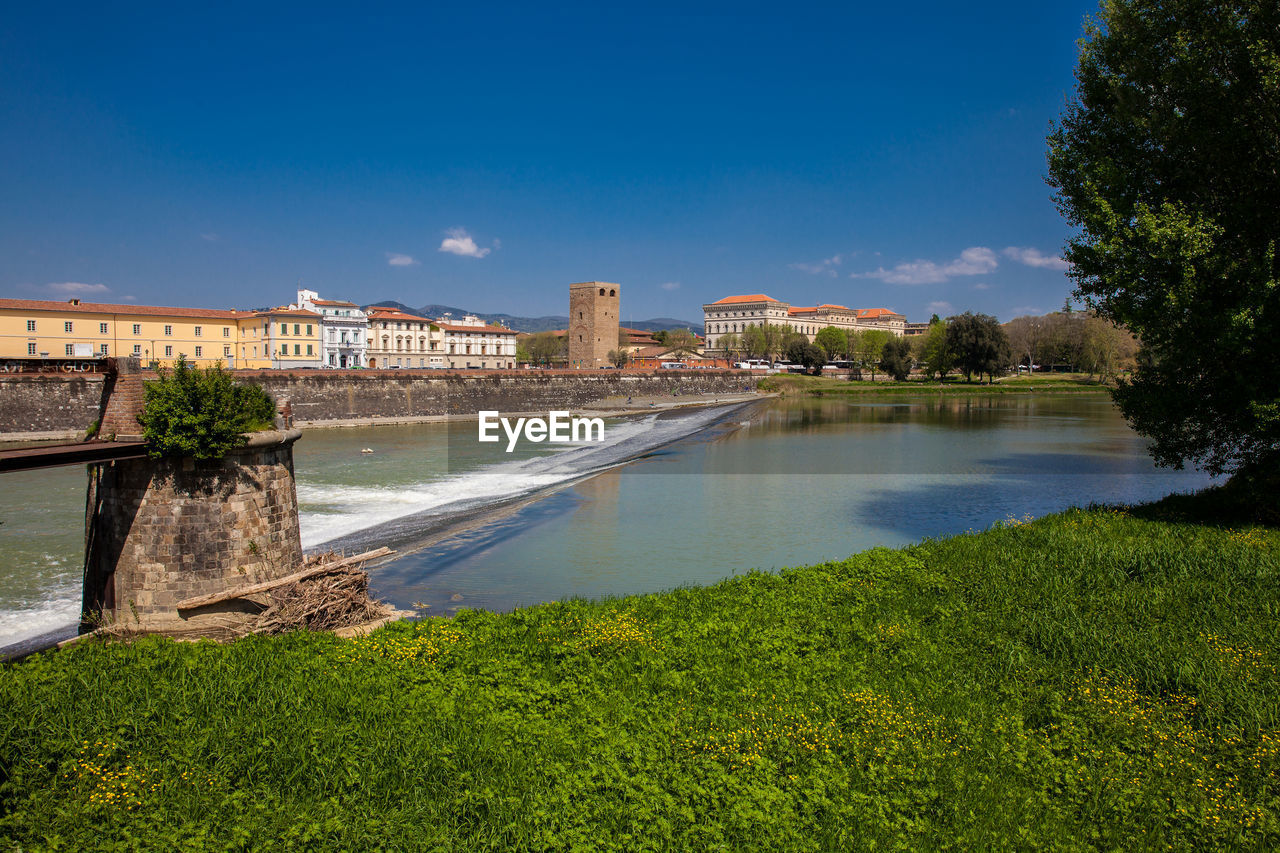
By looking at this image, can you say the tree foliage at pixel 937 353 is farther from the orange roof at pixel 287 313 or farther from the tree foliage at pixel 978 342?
the orange roof at pixel 287 313

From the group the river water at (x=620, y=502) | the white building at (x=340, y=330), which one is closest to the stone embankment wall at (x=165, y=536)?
the river water at (x=620, y=502)

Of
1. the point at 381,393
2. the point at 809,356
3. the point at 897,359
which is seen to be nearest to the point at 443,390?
the point at 381,393

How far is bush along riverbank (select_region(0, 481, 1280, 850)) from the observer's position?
471cm

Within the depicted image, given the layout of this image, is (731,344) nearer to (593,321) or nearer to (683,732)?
(593,321)

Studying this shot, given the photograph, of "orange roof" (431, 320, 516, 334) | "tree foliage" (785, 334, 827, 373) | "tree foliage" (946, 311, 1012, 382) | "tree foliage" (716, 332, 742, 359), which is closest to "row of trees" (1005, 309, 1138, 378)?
"tree foliage" (946, 311, 1012, 382)

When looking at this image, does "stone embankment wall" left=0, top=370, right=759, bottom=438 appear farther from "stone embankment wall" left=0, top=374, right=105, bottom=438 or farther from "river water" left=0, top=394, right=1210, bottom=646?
"river water" left=0, top=394, right=1210, bottom=646

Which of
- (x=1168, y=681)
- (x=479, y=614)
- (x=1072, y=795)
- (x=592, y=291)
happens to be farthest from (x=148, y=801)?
(x=592, y=291)

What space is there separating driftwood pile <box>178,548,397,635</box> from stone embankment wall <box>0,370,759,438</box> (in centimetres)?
2178

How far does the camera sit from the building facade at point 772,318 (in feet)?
512

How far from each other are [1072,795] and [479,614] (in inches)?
255

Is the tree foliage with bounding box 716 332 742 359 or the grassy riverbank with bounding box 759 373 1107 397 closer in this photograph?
the grassy riverbank with bounding box 759 373 1107 397

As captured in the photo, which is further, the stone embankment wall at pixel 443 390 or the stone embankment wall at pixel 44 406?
the stone embankment wall at pixel 443 390

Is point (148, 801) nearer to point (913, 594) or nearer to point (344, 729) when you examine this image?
point (344, 729)

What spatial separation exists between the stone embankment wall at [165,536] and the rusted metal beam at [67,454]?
1.50ft
